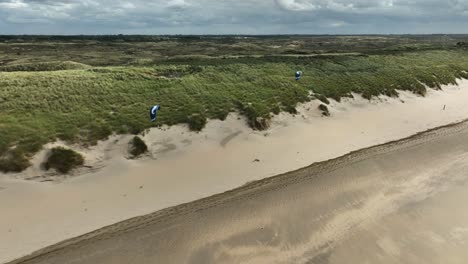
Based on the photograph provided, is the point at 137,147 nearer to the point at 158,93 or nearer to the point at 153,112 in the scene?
the point at 153,112

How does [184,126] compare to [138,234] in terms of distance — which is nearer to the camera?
[138,234]

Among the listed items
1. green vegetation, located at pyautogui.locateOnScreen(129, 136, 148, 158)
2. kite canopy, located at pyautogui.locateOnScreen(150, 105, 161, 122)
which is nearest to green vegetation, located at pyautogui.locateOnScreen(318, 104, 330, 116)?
kite canopy, located at pyautogui.locateOnScreen(150, 105, 161, 122)

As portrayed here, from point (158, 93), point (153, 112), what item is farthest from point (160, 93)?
point (153, 112)

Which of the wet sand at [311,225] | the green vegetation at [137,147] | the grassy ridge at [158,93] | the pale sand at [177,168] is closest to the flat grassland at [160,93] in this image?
the grassy ridge at [158,93]

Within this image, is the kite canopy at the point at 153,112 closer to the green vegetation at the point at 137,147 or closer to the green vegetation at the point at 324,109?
the green vegetation at the point at 137,147

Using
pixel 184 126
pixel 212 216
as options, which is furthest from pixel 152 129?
pixel 212 216

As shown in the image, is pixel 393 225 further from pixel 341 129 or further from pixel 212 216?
pixel 341 129

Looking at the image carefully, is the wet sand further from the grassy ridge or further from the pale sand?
the grassy ridge
